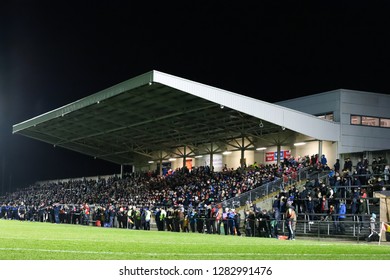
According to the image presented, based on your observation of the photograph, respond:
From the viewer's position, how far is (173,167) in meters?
56.2

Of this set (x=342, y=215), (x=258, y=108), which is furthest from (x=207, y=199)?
(x=342, y=215)

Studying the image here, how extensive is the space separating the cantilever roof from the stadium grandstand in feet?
0.27

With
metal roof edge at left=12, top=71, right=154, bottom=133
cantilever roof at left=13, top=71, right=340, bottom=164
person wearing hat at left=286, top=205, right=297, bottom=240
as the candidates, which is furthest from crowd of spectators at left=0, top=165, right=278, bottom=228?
person wearing hat at left=286, top=205, right=297, bottom=240

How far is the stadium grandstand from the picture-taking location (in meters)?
27.9

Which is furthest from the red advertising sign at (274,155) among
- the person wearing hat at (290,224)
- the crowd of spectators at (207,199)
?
the person wearing hat at (290,224)

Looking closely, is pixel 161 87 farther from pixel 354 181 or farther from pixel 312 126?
pixel 354 181

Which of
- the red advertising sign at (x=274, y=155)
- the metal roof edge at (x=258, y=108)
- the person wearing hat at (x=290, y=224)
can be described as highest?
the metal roof edge at (x=258, y=108)

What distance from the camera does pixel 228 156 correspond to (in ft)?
161

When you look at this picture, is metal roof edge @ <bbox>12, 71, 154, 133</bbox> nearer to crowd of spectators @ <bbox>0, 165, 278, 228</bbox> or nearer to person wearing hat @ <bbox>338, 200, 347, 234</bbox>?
crowd of spectators @ <bbox>0, 165, 278, 228</bbox>

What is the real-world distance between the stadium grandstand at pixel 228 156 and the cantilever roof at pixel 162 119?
83mm

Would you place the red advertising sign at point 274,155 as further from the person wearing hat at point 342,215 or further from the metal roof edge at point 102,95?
the person wearing hat at point 342,215

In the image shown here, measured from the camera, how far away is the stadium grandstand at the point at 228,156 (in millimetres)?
27906

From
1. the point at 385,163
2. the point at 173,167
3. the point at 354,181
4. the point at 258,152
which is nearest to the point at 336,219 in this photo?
A: the point at 354,181

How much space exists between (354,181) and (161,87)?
12.8m
